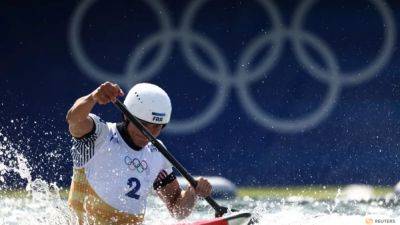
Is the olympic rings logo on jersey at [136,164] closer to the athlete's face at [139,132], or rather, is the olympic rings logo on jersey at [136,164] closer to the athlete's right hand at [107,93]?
the athlete's face at [139,132]

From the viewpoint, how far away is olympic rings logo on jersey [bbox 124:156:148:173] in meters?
6.82

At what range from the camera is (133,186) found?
679 centimetres

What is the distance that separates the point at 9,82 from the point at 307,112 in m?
3.99

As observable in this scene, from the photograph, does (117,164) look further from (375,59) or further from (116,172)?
(375,59)

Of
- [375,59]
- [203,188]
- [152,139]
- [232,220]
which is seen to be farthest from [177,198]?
[375,59]

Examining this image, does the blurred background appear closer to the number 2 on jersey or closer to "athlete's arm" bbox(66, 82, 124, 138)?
the number 2 on jersey

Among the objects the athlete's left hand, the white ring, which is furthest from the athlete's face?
the white ring

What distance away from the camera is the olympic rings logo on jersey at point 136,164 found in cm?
682

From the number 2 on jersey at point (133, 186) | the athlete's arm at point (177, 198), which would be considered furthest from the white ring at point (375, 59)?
the number 2 on jersey at point (133, 186)

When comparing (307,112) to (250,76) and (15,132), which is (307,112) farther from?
(15,132)

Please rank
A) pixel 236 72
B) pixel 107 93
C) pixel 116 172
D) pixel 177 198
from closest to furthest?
pixel 107 93 → pixel 116 172 → pixel 177 198 → pixel 236 72

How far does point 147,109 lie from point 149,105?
0.03 meters

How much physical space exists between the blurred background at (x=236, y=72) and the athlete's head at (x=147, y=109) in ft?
17.7

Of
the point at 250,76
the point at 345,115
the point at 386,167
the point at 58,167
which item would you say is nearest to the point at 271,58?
the point at 250,76
